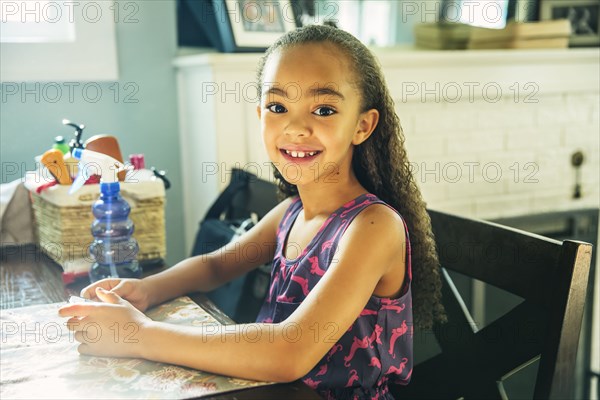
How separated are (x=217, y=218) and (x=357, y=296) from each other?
0.75 meters

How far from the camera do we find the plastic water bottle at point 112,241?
121 centimetres

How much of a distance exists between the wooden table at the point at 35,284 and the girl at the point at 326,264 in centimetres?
7

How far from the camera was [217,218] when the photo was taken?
63.1 inches

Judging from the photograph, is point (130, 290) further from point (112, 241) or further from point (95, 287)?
point (112, 241)

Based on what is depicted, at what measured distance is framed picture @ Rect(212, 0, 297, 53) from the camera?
5.48 feet

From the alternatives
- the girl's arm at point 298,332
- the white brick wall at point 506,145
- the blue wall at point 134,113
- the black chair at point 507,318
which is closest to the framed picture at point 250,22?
the blue wall at point 134,113

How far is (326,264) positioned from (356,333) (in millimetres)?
115

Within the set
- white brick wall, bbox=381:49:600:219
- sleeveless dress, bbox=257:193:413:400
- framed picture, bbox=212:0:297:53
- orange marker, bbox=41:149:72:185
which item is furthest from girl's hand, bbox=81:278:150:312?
white brick wall, bbox=381:49:600:219

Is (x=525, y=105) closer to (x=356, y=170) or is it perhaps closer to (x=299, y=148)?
(x=356, y=170)

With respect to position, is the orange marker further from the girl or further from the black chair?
the black chair

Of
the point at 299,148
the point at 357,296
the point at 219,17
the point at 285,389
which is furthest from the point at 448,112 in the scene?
the point at 285,389

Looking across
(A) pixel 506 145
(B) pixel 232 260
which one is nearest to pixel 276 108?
(B) pixel 232 260

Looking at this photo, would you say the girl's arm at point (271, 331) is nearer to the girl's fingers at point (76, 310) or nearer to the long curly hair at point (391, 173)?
the girl's fingers at point (76, 310)

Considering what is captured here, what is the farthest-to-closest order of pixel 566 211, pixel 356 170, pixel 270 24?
pixel 566 211, pixel 270 24, pixel 356 170
